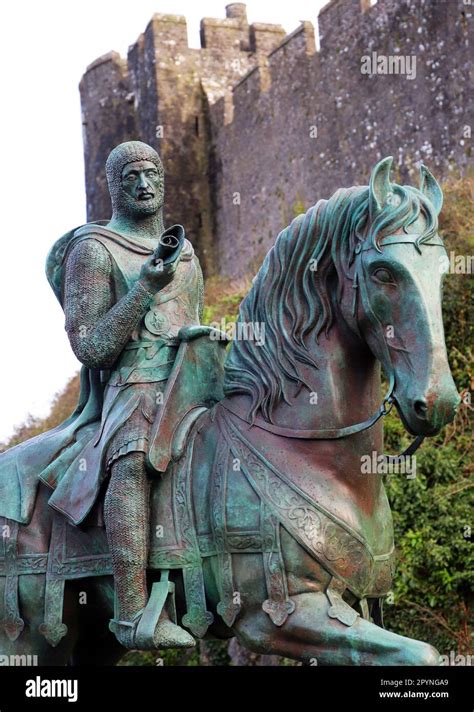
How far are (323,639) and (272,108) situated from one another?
24108mm

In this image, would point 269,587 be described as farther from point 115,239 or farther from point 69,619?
point 115,239

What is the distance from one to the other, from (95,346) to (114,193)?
2.58 ft

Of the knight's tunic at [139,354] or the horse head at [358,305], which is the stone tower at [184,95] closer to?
the knight's tunic at [139,354]

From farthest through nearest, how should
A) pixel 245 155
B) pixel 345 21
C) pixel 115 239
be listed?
pixel 245 155
pixel 345 21
pixel 115 239

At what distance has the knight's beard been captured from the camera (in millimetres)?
6070

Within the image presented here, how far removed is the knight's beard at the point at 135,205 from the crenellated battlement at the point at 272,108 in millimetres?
15096

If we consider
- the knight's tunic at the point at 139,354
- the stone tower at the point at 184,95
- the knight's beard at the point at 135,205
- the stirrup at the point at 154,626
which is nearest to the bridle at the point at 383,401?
the knight's tunic at the point at 139,354

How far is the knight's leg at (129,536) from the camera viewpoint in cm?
550

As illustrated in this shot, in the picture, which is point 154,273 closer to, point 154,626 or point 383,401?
point 383,401

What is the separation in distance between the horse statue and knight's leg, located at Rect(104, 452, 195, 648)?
0.24 feet

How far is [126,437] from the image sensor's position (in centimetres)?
561

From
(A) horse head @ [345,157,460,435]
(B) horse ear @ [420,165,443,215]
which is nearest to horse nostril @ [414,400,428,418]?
(A) horse head @ [345,157,460,435]

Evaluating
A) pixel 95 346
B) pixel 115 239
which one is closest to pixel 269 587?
pixel 95 346

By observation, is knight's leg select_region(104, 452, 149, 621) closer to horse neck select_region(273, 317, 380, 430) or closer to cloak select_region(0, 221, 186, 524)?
cloak select_region(0, 221, 186, 524)
